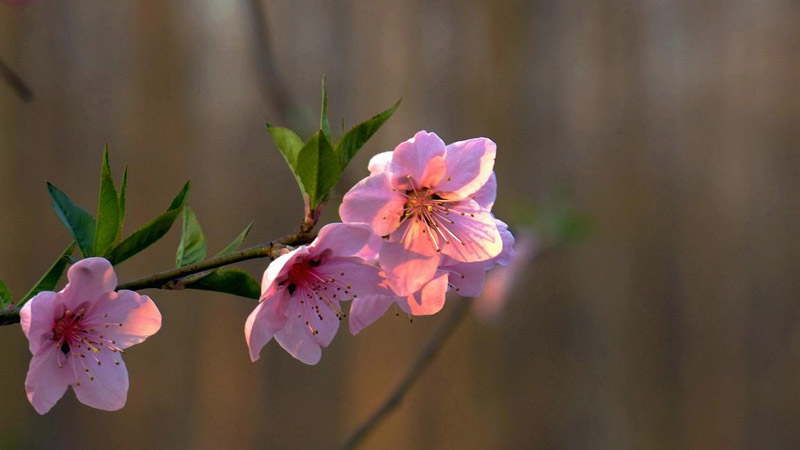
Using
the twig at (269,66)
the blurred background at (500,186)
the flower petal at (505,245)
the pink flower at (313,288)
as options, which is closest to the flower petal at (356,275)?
the pink flower at (313,288)

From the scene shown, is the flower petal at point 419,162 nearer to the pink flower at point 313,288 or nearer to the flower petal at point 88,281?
the pink flower at point 313,288

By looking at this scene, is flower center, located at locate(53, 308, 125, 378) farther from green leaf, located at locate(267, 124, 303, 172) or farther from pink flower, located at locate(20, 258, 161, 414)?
green leaf, located at locate(267, 124, 303, 172)

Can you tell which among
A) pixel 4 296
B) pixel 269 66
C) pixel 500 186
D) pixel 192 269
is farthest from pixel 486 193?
pixel 500 186

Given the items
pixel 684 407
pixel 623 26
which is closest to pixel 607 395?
pixel 684 407

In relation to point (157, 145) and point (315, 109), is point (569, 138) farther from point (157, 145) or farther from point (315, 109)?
point (157, 145)

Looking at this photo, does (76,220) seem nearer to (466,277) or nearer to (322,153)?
(322,153)

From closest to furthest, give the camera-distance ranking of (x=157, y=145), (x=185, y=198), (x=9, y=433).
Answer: (x=185, y=198), (x=9, y=433), (x=157, y=145)
